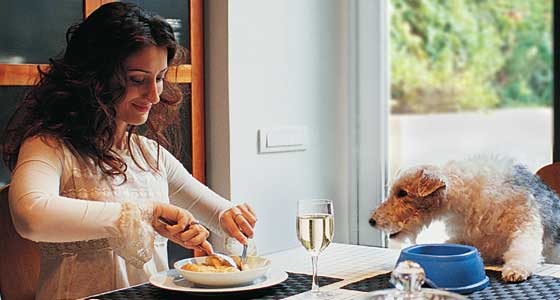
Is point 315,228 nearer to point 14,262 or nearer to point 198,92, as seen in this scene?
point 14,262

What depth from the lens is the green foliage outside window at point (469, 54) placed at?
32.3 feet

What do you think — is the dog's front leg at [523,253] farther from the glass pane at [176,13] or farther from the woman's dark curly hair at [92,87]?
the glass pane at [176,13]

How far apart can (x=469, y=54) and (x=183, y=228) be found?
29.6 ft

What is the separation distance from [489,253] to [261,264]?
571 millimetres

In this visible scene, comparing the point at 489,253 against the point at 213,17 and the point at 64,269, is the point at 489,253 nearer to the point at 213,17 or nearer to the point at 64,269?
the point at 64,269

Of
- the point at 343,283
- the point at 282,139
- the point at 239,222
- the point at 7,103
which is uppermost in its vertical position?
the point at 7,103

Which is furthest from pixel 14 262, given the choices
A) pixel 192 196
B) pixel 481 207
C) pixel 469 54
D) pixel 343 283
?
pixel 469 54

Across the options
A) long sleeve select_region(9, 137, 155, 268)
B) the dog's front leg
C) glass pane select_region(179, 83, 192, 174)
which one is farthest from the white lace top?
the dog's front leg

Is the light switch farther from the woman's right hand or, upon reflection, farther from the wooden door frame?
the woman's right hand

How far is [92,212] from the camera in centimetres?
178

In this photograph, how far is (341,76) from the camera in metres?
3.38

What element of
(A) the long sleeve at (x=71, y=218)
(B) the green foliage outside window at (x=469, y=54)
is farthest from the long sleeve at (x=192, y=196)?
(B) the green foliage outside window at (x=469, y=54)

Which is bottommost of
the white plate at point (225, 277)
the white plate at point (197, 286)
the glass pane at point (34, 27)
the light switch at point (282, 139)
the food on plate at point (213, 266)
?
the white plate at point (197, 286)

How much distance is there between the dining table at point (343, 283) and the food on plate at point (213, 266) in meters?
0.06
